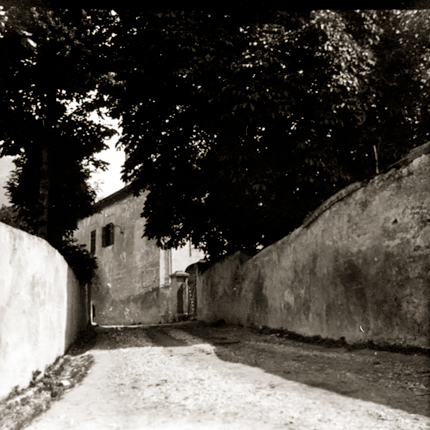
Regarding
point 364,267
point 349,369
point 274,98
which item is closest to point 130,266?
point 274,98

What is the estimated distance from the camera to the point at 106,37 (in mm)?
11398

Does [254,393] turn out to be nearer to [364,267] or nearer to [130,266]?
[364,267]

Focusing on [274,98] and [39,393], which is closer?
[39,393]

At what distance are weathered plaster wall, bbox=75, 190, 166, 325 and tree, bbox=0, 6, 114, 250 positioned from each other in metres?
9.50

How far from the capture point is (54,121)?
1104 centimetres

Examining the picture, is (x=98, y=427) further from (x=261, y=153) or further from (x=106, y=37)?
(x=106, y=37)

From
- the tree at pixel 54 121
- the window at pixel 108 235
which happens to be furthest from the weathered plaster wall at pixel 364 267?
the window at pixel 108 235

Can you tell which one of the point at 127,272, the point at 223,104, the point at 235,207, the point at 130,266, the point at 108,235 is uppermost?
the point at 223,104

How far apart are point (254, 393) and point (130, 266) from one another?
21159 mm

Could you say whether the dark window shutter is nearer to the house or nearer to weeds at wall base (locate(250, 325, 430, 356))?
the house

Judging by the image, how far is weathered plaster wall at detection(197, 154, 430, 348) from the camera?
4883 millimetres

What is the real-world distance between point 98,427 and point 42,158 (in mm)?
9432

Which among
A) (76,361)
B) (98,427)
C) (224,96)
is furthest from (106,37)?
(98,427)

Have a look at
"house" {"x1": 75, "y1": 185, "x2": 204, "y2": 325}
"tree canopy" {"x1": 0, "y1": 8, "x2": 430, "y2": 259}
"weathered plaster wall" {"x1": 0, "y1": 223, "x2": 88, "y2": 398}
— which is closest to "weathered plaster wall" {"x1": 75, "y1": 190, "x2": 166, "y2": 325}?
"house" {"x1": 75, "y1": 185, "x2": 204, "y2": 325}
